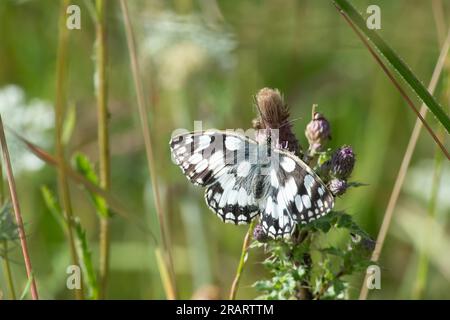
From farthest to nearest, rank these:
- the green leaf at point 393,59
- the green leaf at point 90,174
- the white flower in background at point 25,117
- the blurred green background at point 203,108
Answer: the blurred green background at point 203,108 < the white flower in background at point 25,117 < the green leaf at point 90,174 < the green leaf at point 393,59

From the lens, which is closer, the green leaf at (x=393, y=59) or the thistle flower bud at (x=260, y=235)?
the green leaf at (x=393, y=59)

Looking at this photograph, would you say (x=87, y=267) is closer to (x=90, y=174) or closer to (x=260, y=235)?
(x=90, y=174)

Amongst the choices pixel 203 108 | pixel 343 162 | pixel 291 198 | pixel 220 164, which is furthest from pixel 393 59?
pixel 203 108

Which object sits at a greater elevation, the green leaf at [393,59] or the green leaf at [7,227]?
the green leaf at [393,59]

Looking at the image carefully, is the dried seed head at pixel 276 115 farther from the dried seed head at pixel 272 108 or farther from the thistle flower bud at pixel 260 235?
the thistle flower bud at pixel 260 235

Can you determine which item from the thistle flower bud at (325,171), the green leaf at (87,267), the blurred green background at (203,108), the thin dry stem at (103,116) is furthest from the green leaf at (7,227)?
the blurred green background at (203,108)
